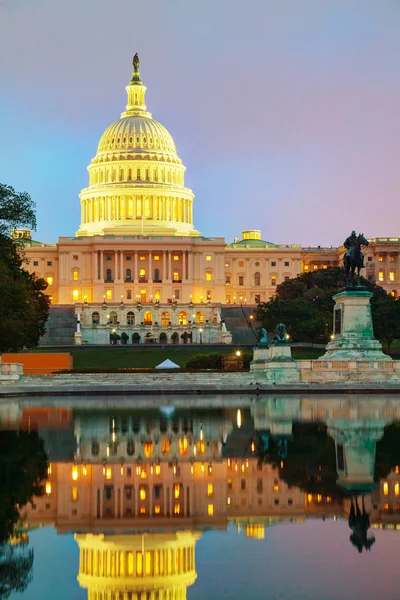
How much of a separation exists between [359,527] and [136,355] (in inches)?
3200

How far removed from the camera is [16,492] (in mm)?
18406

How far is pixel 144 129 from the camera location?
196500 mm

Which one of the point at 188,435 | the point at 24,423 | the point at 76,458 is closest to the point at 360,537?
the point at 76,458

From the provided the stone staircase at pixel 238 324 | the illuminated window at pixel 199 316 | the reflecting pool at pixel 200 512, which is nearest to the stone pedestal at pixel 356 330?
the reflecting pool at pixel 200 512

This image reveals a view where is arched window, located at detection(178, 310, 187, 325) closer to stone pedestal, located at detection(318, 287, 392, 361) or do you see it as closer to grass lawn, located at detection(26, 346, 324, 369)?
grass lawn, located at detection(26, 346, 324, 369)

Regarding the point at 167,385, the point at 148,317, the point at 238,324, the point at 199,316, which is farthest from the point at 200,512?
the point at 199,316

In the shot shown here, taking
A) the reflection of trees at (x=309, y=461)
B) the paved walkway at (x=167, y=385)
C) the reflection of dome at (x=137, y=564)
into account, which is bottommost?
the reflection of dome at (x=137, y=564)

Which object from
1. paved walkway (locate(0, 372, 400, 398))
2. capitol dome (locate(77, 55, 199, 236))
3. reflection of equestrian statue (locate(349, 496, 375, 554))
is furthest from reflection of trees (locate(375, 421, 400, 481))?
capitol dome (locate(77, 55, 199, 236))

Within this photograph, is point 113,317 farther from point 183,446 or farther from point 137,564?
point 137,564

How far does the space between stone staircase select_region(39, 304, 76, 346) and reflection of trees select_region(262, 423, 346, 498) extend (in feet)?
304

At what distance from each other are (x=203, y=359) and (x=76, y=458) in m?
47.7

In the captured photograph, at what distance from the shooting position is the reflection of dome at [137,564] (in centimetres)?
1216

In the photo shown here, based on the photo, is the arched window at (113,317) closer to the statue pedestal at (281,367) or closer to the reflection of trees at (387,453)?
the statue pedestal at (281,367)

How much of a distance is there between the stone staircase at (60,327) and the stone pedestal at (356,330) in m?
65.2
